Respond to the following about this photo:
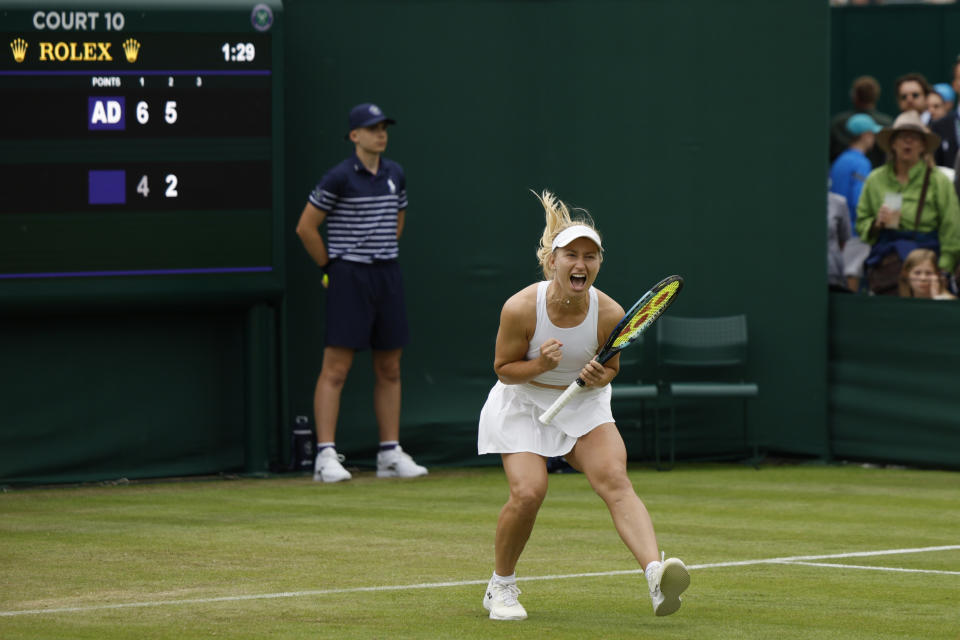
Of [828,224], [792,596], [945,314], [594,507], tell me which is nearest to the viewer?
[792,596]

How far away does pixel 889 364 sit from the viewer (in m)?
13.0

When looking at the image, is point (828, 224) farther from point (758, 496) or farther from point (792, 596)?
point (792, 596)

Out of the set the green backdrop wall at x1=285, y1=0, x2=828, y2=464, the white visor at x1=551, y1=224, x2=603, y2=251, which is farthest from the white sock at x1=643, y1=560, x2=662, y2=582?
the green backdrop wall at x1=285, y1=0, x2=828, y2=464

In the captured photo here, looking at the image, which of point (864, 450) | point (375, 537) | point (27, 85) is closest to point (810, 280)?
point (864, 450)

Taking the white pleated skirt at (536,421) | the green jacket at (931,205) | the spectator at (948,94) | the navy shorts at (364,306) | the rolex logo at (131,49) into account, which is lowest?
the white pleated skirt at (536,421)

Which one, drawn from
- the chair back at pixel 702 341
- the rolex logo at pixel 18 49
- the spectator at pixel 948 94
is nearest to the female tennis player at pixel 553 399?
the rolex logo at pixel 18 49

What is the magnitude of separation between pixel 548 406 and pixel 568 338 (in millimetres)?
317

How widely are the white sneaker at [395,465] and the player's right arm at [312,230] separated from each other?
1.43 metres

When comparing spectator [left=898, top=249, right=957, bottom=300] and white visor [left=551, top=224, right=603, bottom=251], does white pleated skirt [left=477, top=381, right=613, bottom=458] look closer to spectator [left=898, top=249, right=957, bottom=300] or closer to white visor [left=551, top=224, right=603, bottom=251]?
white visor [left=551, top=224, right=603, bottom=251]

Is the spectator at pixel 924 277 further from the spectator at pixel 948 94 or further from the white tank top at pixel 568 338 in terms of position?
the white tank top at pixel 568 338

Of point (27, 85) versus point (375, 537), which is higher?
point (27, 85)

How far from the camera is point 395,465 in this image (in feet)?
40.2

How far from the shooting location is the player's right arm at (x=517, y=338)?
7168 mm

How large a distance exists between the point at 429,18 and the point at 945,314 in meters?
4.28
